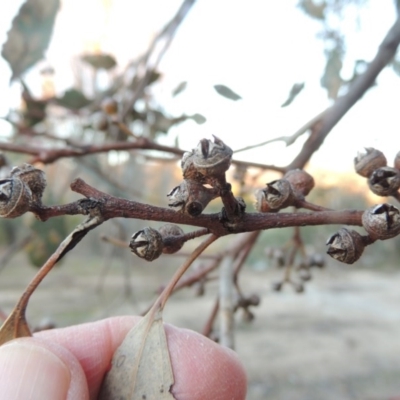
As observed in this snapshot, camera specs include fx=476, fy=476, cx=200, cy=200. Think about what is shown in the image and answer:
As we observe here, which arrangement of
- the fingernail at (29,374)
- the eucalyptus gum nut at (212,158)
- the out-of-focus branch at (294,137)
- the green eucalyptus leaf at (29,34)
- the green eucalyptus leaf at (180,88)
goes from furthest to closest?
the green eucalyptus leaf at (180,88), the green eucalyptus leaf at (29,34), the out-of-focus branch at (294,137), the fingernail at (29,374), the eucalyptus gum nut at (212,158)

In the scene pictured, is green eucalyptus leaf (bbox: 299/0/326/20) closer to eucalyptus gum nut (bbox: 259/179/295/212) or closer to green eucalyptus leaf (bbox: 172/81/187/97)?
green eucalyptus leaf (bbox: 172/81/187/97)

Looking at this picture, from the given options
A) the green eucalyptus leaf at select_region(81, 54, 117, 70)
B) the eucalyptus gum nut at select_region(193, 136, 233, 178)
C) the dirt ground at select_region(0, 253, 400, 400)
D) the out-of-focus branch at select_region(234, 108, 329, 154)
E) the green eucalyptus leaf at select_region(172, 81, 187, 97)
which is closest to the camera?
the eucalyptus gum nut at select_region(193, 136, 233, 178)

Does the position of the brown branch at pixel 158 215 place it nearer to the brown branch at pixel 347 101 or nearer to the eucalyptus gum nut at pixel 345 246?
the eucalyptus gum nut at pixel 345 246

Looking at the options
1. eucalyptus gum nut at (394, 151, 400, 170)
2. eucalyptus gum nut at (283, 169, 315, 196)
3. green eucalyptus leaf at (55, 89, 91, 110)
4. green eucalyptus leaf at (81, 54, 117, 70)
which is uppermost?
eucalyptus gum nut at (394, 151, 400, 170)

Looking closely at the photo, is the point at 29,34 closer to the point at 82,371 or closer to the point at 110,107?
the point at 110,107

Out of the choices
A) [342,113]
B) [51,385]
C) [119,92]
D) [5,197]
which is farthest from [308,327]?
[5,197]

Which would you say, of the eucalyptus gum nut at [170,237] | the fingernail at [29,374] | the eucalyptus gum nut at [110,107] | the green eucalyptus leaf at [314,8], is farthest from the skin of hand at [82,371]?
the green eucalyptus leaf at [314,8]

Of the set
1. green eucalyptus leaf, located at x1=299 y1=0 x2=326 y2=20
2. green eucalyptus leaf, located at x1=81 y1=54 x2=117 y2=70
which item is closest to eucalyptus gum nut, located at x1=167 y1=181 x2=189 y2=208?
green eucalyptus leaf, located at x1=81 y1=54 x2=117 y2=70
